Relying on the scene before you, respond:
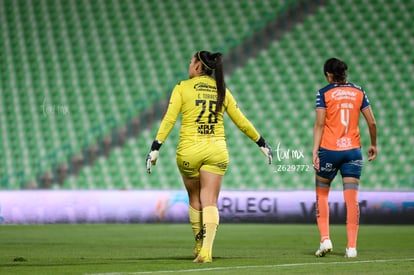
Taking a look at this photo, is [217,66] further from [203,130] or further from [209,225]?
[209,225]

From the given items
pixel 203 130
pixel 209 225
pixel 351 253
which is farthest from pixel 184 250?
pixel 203 130

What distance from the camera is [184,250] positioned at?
913 centimetres

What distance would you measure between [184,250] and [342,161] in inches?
77.8

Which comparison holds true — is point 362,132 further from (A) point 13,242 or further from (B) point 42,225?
(A) point 13,242

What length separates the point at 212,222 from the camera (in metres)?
7.39

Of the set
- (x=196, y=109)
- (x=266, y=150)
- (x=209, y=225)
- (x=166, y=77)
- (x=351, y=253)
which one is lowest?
(x=351, y=253)

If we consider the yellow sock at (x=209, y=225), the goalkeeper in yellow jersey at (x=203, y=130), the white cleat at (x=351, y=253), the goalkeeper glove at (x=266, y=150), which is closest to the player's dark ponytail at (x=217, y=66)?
the goalkeeper in yellow jersey at (x=203, y=130)

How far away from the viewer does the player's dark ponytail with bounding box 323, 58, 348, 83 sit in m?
8.02

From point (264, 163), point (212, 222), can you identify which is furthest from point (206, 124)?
point (264, 163)

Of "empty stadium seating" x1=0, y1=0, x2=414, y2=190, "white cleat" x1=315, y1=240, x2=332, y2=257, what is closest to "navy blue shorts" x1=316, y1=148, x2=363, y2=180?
"white cleat" x1=315, y1=240, x2=332, y2=257

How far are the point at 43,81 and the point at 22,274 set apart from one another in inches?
557

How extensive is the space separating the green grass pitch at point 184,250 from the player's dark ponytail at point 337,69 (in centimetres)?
155

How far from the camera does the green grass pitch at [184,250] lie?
6742mm

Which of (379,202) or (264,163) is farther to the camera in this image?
(264,163)
